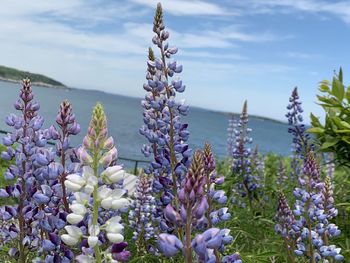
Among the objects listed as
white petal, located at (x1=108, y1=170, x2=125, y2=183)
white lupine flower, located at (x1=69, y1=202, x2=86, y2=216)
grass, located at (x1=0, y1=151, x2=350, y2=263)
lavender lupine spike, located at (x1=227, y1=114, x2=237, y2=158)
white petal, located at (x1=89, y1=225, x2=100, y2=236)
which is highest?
lavender lupine spike, located at (x1=227, y1=114, x2=237, y2=158)

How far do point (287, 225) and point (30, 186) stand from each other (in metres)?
2.06

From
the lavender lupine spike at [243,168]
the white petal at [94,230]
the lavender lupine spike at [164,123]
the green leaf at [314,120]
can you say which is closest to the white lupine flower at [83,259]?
the white petal at [94,230]

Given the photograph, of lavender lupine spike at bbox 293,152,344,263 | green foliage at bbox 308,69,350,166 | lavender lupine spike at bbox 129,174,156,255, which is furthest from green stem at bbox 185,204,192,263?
green foliage at bbox 308,69,350,166

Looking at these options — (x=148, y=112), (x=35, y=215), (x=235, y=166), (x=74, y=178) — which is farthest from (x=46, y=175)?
(x=235, y=166)

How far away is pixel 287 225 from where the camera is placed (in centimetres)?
406

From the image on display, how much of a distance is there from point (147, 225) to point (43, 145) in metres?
1.96

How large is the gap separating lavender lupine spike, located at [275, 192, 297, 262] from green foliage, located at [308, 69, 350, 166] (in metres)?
2.06

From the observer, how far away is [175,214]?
1.88 metres

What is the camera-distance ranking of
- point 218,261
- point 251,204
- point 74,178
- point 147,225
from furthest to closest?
point 251,204 → point 147,225 → point 218,261 → point 74,178

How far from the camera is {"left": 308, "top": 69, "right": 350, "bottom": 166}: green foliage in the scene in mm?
5996

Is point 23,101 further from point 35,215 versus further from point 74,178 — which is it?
point 74,178

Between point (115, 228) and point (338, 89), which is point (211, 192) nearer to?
point (115, 228)

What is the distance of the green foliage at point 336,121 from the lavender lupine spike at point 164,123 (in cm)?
278

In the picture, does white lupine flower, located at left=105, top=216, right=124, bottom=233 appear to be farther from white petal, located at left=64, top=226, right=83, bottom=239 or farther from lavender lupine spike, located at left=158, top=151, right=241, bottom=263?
lavender lupine spike, located at left=158, top=151, right=241, bottom=263
